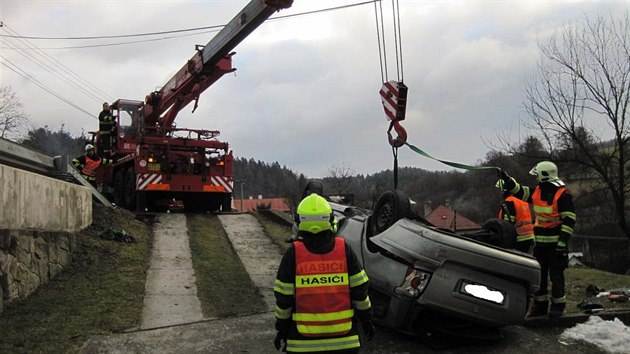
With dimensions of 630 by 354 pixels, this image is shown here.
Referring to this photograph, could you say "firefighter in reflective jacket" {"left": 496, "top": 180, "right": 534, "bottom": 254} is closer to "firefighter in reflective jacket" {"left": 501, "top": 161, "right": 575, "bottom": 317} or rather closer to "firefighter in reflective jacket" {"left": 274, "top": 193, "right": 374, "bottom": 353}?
"firefighter in reflective jacket" {"left": 501, "top": 161, "right": 575, "bottom": 317}

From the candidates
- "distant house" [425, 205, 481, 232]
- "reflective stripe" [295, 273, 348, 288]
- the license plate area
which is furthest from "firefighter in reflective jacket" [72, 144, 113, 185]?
"reflective stripe" [295, 273, 348, 288]

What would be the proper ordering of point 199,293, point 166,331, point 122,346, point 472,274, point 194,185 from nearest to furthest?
point 472,274
point 122,346
point 166,331
point 199,293
point 194,185

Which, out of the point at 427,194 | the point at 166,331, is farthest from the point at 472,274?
the point at 427,194

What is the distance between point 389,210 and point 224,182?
8568 millimetres

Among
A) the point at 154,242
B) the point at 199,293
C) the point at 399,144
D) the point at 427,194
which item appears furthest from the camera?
the point at 427,194

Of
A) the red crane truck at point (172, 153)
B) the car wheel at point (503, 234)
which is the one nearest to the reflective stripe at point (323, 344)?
the car wheel at point (503, 234)

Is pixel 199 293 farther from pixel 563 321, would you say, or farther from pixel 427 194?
pixel 427 194

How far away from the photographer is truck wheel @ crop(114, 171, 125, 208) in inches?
526

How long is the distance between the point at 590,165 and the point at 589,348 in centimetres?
1448

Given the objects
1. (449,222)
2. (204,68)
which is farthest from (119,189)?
(449,222)

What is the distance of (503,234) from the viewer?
5.32 metres

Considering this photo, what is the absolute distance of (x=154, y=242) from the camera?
30.7 ft

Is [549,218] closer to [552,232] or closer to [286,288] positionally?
[552,232]

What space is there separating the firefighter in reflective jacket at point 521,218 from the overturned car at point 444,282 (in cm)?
208
